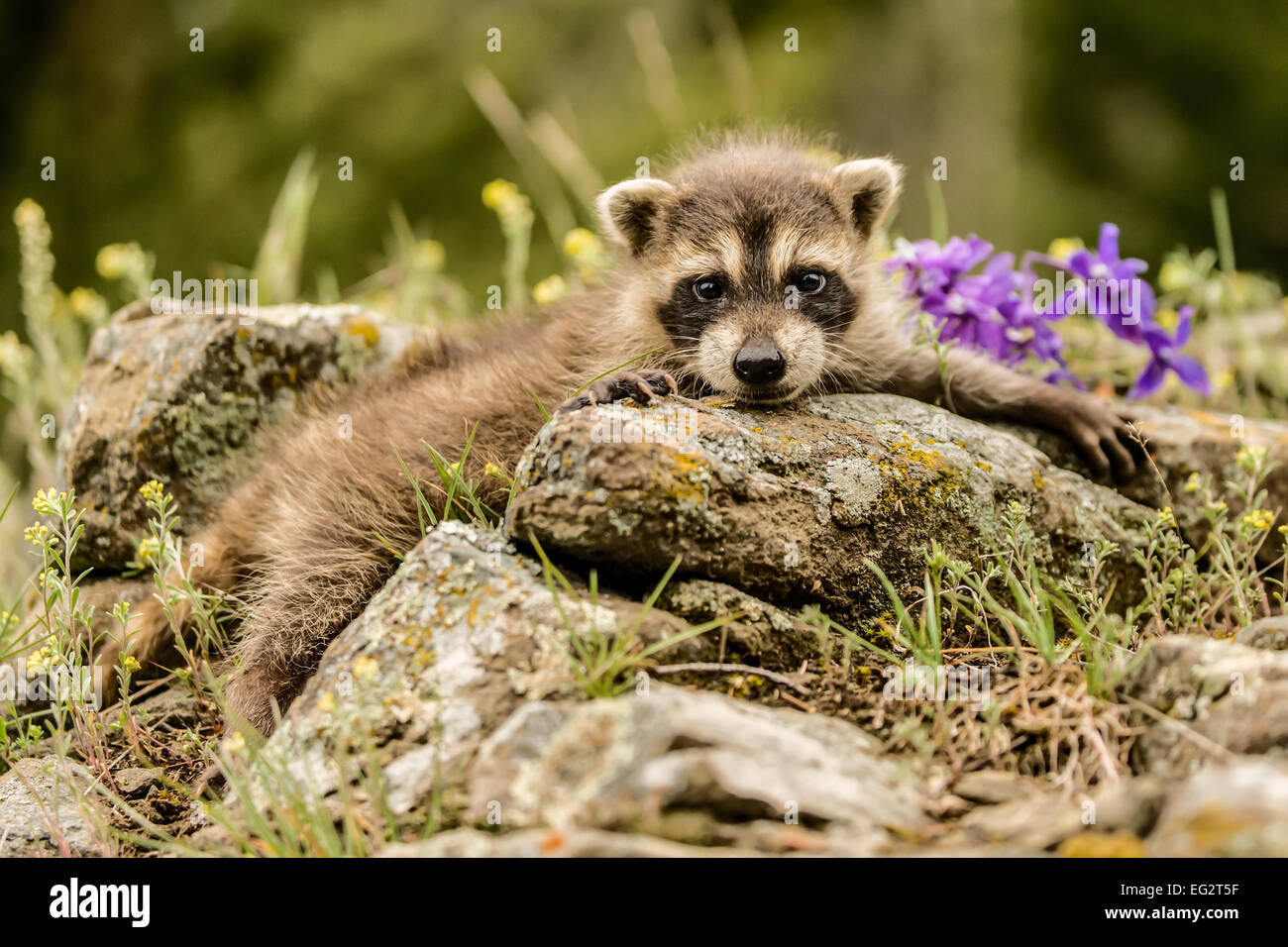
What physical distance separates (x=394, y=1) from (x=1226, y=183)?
8967mm

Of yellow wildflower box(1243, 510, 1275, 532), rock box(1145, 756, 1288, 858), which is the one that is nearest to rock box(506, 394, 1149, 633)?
yellow wildflower box(1243, 510, 1275, 532)

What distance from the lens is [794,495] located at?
371 cm

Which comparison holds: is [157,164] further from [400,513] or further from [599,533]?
[599,533]

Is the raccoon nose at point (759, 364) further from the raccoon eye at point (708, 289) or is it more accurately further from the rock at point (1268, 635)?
the rock at point (1268, 635)

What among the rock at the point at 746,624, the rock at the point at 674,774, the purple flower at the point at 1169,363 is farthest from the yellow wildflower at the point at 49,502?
the purple flower at the point at 1169,363

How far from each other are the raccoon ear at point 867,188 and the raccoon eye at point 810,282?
49 centimetres

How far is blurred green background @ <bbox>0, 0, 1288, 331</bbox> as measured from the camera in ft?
35.2

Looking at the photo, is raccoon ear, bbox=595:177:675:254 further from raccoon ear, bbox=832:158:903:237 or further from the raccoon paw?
the raccoon paw

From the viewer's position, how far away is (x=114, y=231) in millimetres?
11992

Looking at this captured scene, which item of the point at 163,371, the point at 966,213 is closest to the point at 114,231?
the point at 163,371

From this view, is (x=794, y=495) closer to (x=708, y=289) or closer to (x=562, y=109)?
(x=708, y=289)

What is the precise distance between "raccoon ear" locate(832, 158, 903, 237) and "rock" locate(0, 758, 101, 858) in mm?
3889

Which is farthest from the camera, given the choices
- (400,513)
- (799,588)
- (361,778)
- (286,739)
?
(400,513)
